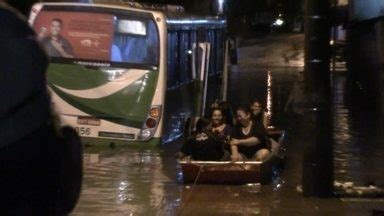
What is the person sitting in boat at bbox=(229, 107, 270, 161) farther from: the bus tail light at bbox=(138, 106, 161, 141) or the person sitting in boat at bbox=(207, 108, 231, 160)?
the bus tail light at bbox=(138, 106, 161, 141)

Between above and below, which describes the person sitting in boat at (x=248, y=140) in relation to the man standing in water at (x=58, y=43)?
below

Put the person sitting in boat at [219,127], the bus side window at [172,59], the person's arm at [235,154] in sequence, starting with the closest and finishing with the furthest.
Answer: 1. the person's arm at [235,154]
2. the person sitting in boat at [219,127]
3. the bus side window at [172,59]

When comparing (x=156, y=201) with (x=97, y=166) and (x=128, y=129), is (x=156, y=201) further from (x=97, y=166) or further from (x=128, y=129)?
(x=128, y=129)

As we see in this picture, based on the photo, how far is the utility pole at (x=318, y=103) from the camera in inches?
380

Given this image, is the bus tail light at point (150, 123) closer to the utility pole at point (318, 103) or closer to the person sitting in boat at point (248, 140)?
the person sitting in boat at point (248, 140)

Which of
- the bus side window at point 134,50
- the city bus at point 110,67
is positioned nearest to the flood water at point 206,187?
the city bus at point 110,67

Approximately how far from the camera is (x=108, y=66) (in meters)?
15.1

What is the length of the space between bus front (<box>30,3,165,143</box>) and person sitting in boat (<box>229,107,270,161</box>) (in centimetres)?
339

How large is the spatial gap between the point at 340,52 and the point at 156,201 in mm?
31994

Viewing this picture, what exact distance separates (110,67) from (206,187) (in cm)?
469

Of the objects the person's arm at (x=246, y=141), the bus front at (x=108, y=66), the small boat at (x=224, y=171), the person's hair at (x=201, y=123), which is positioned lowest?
the small boat at (x=224, y=171)

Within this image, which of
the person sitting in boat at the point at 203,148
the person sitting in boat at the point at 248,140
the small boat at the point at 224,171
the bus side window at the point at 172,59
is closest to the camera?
the small boat at the point at 224,171

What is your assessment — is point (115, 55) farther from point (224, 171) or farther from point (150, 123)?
point (224, 171)

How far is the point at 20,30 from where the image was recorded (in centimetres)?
234
